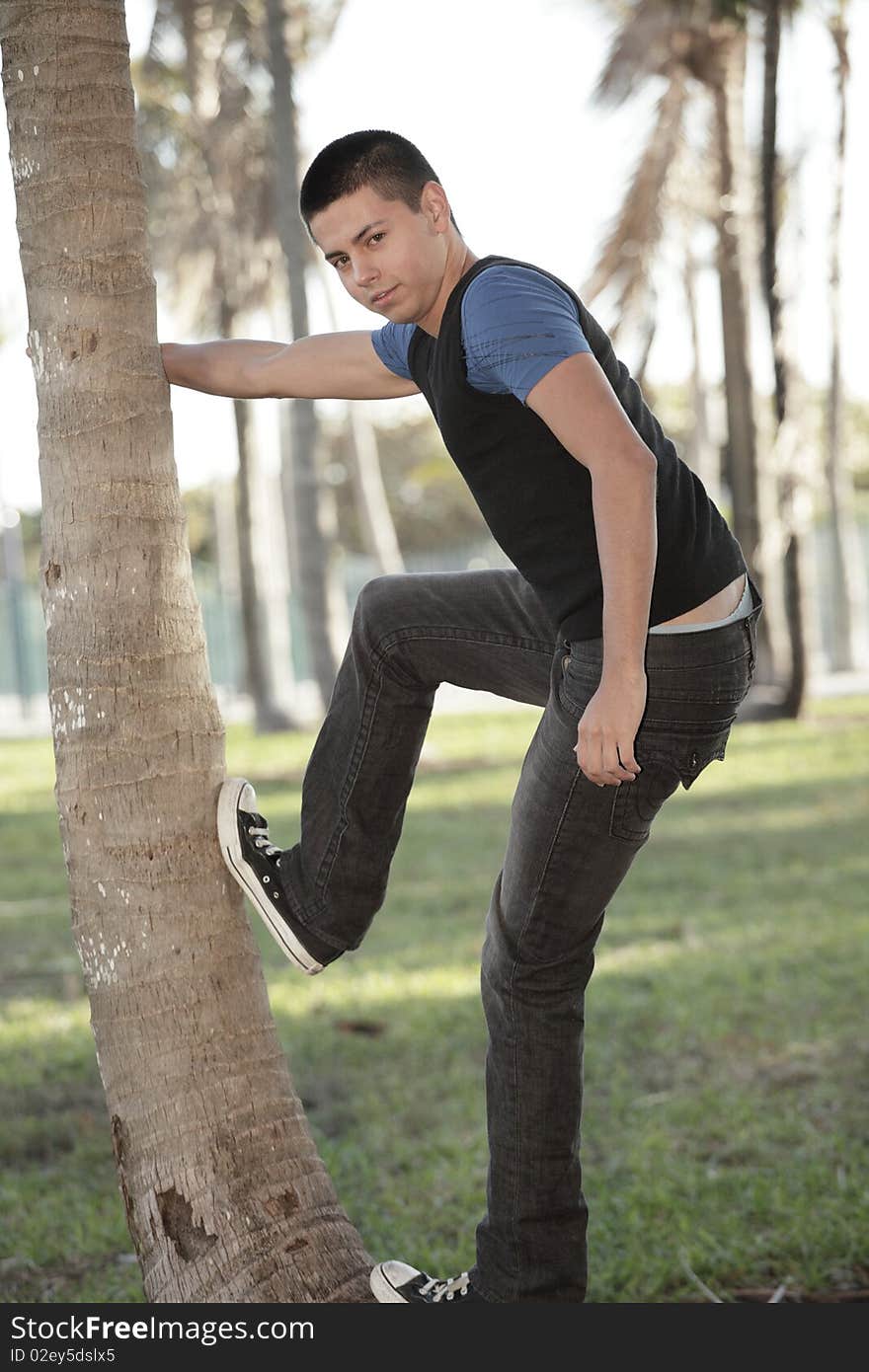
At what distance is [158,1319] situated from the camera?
286 centimetres

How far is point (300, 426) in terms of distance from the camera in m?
16.1

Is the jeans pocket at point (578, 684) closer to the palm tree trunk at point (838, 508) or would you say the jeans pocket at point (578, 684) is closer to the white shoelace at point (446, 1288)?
the white shoelace at point (446, 1288)

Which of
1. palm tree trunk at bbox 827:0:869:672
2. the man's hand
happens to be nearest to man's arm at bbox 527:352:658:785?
the man's hand

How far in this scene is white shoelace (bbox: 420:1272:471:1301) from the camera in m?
3.02

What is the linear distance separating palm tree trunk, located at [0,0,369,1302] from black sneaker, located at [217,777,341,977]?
93 mm

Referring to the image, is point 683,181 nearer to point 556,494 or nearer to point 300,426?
point 300,426

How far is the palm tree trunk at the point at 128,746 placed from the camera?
2988mm

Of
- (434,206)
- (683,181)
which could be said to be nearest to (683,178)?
(683,181)

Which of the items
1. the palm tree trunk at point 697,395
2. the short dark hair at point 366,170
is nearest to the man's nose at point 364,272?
the short dark hair at point 366,170

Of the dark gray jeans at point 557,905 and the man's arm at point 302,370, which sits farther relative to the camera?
the man's arm at point 302,370

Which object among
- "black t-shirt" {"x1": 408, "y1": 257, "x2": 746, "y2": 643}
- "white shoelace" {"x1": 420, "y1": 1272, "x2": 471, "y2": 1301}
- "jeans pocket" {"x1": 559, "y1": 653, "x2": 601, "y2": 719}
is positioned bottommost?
"white shoelace" {"x1": 420, "y1": 1272, "x2": 471, "y2": 1301}

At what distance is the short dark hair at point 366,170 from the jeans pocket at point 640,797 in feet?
4.17

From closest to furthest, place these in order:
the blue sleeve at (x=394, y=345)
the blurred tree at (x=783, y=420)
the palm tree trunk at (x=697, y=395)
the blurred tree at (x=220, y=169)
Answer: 1. the blue sleeve at (x=394, y=345)
2. the blurred tree at (x=783, y=420)
3. the blurred tree at (x=220, y=169)
4. the palm tree trunk at (x=697, y=395)

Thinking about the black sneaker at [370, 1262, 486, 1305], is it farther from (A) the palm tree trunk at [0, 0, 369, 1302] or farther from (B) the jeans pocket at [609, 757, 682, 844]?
(B) the jeans pocket at [609, 757, 682, 844]
